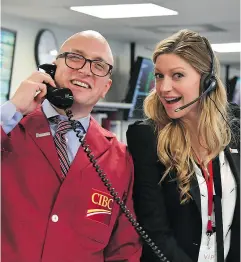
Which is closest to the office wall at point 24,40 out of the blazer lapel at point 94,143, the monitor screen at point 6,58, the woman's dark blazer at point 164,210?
the monitor screen at point 6,58

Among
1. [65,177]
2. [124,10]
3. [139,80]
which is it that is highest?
[124,10]

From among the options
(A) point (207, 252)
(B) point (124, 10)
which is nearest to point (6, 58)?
(B) point (124, 10)

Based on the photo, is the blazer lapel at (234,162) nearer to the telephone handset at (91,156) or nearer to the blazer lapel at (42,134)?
the telephone handset at (91,156)

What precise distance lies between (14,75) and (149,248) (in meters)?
4.96

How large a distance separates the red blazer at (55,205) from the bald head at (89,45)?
228 millimetres

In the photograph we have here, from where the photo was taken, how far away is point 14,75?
6.31 m

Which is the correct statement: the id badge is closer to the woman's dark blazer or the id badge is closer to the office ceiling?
the woman's dark blazer

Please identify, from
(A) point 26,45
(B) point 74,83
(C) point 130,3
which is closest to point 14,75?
(A) point 26,45

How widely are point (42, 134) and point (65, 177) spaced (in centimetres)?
15

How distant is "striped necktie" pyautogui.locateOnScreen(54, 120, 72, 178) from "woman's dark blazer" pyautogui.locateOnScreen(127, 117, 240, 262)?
0.74ft

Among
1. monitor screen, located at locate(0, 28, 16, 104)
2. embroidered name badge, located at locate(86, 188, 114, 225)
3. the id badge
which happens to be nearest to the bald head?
embroidered name badge, located at locate(86, 188, 114, 225)

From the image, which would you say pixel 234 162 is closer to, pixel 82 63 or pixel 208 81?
pixel 208 81

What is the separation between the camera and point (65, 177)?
153cm

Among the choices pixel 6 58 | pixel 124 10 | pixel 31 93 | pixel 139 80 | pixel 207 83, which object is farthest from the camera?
pixel 139 80
